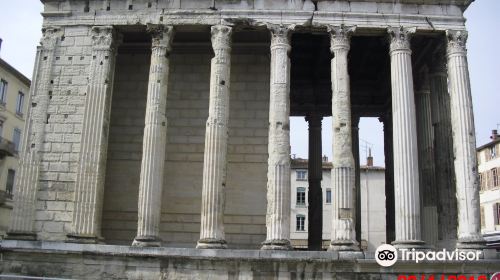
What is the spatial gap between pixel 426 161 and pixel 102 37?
37.2 ft

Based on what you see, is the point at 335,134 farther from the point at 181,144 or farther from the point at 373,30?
the point at 181,144

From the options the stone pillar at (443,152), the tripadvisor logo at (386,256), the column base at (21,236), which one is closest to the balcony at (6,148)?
the column base at (21,236)

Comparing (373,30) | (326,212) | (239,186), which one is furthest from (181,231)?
(326,212)

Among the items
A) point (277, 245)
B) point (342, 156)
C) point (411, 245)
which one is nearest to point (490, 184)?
point (411, 245)

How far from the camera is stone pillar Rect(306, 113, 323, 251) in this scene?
20561 millimetres

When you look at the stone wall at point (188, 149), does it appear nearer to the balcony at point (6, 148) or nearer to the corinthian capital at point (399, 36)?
the corinthian capital at point (399, 36)

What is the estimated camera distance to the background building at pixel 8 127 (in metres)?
31.4

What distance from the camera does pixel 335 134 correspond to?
14.7 m

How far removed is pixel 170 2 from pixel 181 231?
23.3 feet

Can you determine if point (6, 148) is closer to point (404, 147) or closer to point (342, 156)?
point (342, 156)

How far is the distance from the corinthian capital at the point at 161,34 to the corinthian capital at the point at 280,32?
9.83ft

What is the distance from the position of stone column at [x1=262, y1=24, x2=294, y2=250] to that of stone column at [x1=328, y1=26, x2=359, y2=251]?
4.26 feet

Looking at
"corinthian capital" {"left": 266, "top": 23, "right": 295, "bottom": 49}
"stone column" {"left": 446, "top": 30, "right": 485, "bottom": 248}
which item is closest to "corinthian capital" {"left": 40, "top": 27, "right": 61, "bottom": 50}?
"corinthian capital" {"left": 266, "top": 23, "right": 295, "bottom": 49}

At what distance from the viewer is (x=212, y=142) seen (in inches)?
575
